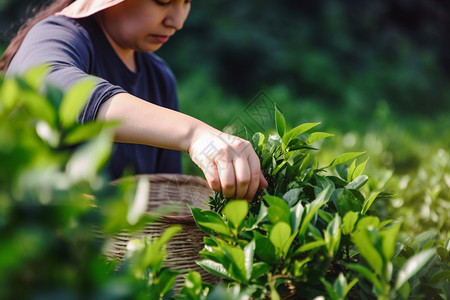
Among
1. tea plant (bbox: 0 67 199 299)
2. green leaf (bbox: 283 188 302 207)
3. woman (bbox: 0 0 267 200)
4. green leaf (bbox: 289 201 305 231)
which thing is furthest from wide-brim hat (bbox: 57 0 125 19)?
tea plant (bbox: 0 67 199 299)

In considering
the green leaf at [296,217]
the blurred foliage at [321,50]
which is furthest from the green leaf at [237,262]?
the blurred foliage at [321,50]

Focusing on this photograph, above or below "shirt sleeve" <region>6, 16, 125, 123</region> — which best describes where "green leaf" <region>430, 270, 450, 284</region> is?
below

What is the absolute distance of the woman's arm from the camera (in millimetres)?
1121

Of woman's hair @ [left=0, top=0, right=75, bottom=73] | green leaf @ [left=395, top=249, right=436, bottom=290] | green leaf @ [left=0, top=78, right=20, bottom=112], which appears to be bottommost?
woman's hair @ [left=0, top=0, right=75, bottom=73]

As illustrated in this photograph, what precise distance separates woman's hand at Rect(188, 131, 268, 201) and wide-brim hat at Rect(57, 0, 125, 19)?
882mm

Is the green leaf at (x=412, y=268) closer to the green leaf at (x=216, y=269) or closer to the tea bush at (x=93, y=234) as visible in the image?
the tea bush at (x=93, y=234)

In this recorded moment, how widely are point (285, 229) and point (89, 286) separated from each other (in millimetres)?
396

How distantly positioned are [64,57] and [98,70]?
1.57ft

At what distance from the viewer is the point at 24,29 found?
2.18m

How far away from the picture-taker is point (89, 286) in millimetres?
594

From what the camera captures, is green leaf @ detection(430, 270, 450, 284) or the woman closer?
green leaf @ detection(430, 270, 450, 284)

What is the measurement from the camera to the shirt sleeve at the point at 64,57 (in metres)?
1.30

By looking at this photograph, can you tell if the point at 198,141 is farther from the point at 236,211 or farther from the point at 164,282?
the point at 164,282

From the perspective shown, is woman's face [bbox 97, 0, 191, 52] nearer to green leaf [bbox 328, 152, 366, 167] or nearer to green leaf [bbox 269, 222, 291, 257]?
green leaf [bbox 328, 152, 366, 167]
